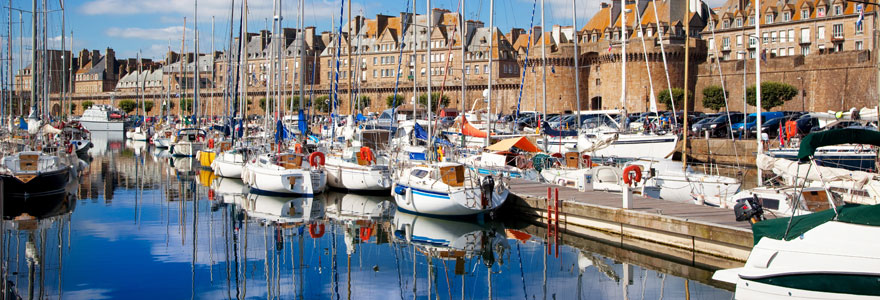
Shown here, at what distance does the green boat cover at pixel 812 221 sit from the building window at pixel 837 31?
53.2 metres

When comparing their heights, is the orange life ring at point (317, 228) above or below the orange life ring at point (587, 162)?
below

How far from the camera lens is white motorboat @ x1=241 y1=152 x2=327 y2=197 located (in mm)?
25875

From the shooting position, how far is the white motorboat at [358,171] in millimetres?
26031

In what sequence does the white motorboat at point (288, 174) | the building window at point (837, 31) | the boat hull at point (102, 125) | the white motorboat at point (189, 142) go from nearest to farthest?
the white motorboat at point (288, 174) → the white motorboat at point (189, 142) → the building window at point (837, 31) → the boat hull at point (102, 125)

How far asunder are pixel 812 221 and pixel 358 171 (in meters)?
15.5

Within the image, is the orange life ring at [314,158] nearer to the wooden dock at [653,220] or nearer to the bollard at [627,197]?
the wooden dock at [653,220]

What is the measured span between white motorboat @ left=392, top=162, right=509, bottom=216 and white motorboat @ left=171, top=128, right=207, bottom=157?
2681 centimetres

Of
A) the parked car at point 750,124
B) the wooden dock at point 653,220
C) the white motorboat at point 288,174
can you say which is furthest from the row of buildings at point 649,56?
the wooden dock at point 653,220

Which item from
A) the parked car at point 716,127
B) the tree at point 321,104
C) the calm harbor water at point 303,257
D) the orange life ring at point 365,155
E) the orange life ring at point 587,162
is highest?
the tree at point 321,104

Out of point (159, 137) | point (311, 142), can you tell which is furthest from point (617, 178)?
point (159, 137)

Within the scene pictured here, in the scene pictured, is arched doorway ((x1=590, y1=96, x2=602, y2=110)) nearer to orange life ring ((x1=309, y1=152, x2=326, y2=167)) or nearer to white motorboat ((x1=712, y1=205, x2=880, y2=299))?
orange life ring ((x1=309, y1=152, x2=326, y2=167))

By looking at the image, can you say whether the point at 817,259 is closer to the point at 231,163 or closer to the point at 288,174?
the point at 288,174

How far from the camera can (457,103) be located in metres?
74.2

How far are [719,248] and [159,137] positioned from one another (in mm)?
46626
